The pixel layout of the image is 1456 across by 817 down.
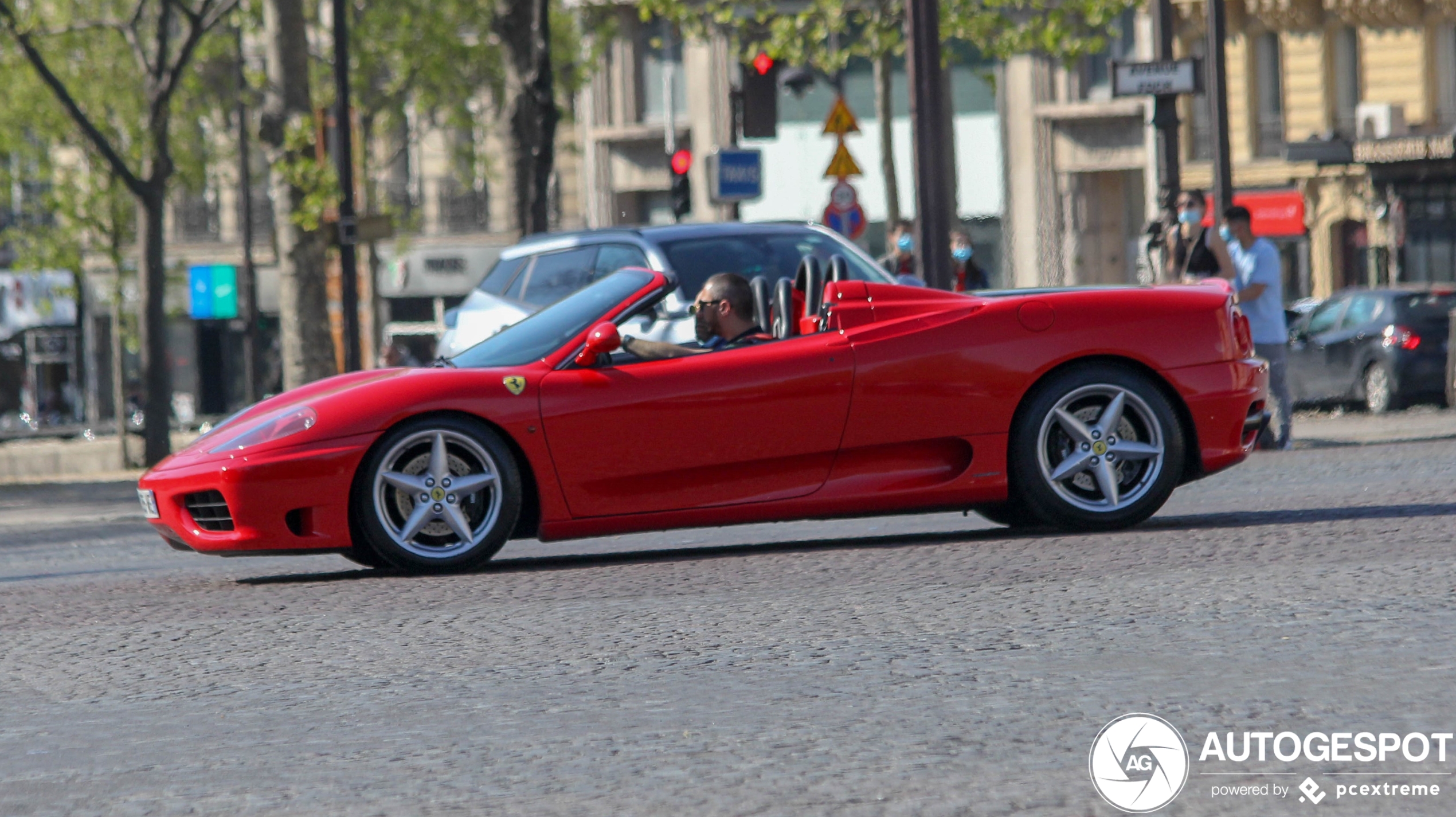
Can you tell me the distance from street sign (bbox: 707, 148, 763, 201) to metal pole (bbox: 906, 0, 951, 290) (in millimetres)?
4112

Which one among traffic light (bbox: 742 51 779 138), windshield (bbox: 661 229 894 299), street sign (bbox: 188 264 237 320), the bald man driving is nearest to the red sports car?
the bald man driving

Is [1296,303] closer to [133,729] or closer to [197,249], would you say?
[133,729]

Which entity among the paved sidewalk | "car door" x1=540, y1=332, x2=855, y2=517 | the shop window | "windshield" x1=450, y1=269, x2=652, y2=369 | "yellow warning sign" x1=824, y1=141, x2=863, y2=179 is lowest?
the paved sidewalk

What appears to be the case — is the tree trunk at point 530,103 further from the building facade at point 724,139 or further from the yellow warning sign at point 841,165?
the building facade at point 724,139

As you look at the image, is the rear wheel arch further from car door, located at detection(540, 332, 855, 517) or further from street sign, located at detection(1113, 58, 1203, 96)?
street sign, located at detection(1113, 58, 1203, 96)

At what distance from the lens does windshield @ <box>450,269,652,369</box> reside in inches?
328

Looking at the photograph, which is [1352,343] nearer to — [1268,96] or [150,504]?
[150,504]

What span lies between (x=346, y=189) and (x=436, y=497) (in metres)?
15.5

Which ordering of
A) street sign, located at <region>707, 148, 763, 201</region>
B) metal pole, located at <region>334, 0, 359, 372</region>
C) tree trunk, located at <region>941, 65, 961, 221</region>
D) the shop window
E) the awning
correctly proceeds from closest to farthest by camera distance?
street sign, located at <region>707, 148, 763, 201</region> → metal pole, located at <region>334, 0, 359, 372</region> → tree trunk, located at <region>941, 65, 961, 221</region> → the awning → the shop window

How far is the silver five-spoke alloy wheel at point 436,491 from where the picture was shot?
7883 millimetres

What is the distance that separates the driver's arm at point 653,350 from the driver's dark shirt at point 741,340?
0.33ft

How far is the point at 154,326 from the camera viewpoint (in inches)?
995

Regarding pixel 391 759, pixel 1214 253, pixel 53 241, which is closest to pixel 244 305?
pixel 53 241

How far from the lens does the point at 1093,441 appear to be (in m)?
8.42
